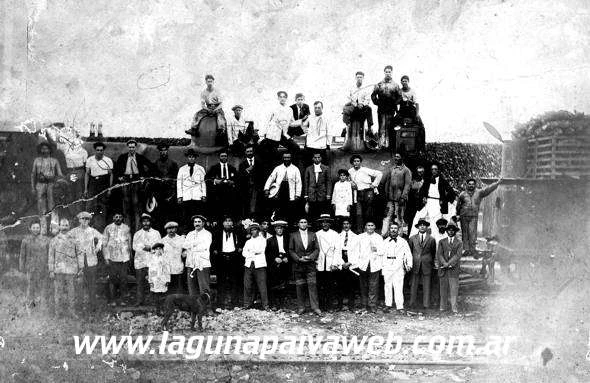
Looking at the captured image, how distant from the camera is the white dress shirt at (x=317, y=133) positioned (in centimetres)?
1017

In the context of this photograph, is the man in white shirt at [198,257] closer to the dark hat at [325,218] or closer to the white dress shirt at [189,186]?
the white dress shirt at [189,186]

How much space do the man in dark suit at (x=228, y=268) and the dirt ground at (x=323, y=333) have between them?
19.2 inches

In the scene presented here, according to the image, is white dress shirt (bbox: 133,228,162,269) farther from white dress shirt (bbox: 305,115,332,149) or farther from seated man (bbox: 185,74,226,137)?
white dress shirt (bbox: 305,115,332,149)

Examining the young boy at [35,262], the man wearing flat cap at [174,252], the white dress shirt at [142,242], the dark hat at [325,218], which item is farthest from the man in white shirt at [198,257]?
the young boy at [35,262]

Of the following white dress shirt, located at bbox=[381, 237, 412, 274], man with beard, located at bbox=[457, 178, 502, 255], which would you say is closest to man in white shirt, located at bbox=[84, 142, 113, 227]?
white dress shirt, located at bbox=[381, 237, 412, 274]

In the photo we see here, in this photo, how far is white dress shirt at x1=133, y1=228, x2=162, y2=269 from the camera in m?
8.88

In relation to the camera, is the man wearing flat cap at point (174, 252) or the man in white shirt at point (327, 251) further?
the man in white shirt at point (327, 251)

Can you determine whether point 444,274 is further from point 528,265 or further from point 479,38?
point 479,38

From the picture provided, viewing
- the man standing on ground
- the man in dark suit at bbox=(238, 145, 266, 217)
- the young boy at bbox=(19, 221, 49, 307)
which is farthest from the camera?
the man in dark suit at bbox=(238, 145, 266, 217)

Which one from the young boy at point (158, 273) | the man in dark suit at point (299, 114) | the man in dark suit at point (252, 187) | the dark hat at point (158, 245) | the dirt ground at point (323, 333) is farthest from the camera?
the man in dark suit at point (299, 114)

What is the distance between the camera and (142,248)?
892 centimetres

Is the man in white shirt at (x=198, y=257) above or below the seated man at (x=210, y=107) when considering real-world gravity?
below

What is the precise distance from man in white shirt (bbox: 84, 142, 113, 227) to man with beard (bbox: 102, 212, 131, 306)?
0.51 meters

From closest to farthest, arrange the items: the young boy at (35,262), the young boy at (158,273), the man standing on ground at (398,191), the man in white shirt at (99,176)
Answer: the young boy at (35,262) < the young boy at (158,273) < the man in white shirt at (99,176) < the man standing on ground at (398,191)
